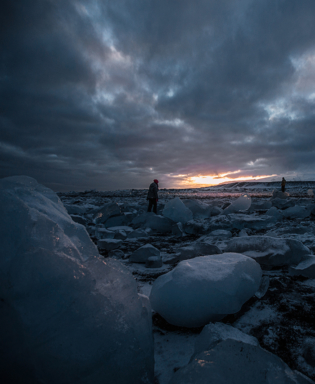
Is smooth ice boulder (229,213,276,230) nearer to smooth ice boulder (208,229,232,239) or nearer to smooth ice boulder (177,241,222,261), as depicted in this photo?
smooth ice boulder (208,229,232,239)

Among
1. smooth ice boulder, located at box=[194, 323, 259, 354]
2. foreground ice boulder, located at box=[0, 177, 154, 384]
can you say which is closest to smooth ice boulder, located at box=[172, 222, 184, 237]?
smooth ice boulder, located at box=[194, 323, 259, 354]

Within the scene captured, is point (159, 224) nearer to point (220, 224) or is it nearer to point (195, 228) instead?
point (195, 228)

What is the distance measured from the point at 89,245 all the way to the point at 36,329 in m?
0.45

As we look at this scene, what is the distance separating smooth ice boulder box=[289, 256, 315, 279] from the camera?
171 cm

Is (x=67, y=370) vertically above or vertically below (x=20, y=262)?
below

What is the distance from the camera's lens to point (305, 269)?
1729mm

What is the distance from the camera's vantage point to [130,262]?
94.2 inches

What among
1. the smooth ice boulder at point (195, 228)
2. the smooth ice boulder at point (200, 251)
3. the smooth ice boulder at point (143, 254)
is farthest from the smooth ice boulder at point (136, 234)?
the smooth ice boulder at point (200, 251)

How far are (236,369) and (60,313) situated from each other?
0.64m

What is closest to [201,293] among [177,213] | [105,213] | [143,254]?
[143,254]

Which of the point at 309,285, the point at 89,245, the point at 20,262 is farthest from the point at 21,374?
the point at 309,285

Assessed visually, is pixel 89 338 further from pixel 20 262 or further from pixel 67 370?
pixel 20 262

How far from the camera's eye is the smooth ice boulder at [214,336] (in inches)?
33.6

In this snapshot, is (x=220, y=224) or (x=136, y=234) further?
(x=220, y=224)
